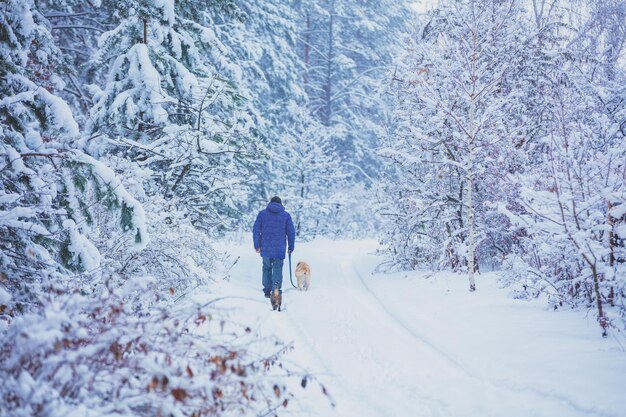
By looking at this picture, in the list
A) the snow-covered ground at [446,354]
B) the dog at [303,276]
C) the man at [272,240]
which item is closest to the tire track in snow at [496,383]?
the snow-covered ground at [446,354]

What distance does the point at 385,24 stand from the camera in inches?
1156

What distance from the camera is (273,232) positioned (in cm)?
831

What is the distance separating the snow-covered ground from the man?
52 centimetres

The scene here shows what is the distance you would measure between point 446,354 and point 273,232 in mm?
4403

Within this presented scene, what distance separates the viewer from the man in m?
8.19

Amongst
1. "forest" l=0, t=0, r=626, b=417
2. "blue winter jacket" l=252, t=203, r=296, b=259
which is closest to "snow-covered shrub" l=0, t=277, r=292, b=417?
"forest" l=0, t=0, r=626, b=417

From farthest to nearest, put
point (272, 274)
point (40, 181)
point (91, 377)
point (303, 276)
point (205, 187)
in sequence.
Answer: point (303, 276) < point (205, 187) < point (272, 274) < point (40, 181) < point (91, 377)

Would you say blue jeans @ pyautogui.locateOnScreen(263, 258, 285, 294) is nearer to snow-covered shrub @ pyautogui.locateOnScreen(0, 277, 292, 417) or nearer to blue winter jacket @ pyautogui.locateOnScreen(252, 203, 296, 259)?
blue winter jacket @ pyautogui.locateOnScreen(252, 203, 296, 259)

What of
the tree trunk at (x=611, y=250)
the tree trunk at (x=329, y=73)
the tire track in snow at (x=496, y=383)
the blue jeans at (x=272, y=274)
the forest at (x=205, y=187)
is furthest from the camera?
the tree trunk at (x=329, y=73)

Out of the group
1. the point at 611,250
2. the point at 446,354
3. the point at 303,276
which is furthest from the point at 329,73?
the point at 446,354

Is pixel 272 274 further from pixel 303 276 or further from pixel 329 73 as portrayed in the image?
pixel 329 73

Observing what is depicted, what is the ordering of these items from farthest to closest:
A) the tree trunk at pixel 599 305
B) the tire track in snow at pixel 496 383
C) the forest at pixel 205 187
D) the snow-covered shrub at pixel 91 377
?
the tree trunk at pixel 599 305
the tire track in snow at pixel 496 383
the forest at pixel 205 187
the snow-covered shrub at pixel 91 377

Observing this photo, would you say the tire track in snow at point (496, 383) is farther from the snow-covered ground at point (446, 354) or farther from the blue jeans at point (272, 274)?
the blue jeans at point (272, 274)

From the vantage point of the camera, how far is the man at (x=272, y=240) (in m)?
8.19
